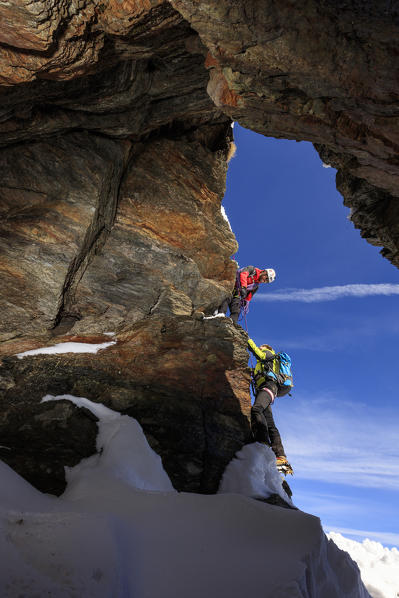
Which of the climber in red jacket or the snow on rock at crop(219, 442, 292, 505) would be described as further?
the climber in red jacket

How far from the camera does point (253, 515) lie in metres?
4.23

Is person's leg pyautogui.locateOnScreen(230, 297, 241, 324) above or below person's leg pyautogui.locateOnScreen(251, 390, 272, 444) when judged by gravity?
above

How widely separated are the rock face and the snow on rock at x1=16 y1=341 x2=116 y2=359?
282mm

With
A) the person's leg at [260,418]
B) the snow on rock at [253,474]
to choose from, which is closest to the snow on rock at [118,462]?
the snow on rock at [253,474]

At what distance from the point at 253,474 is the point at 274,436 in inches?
173

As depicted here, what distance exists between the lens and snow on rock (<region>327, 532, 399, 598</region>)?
590 inches

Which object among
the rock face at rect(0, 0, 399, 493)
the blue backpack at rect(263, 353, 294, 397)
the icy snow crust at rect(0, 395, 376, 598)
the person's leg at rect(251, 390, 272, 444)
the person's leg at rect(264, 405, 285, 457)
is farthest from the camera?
the blue backpack at rect(263, 353, 294, 397)

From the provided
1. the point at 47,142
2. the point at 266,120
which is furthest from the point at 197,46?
the point at 47,142

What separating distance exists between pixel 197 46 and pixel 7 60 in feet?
11.8

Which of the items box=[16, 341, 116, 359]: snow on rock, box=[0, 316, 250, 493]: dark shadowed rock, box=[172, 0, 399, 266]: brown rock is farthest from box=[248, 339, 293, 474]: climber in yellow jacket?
box=[172, 0, 399, 266]: brown rock

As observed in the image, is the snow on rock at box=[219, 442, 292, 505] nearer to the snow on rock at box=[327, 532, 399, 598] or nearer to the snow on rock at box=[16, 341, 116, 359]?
the snow on rock at box=[16, 341, 116, 359]

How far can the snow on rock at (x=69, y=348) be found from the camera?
28.3ft

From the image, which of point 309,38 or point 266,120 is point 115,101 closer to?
point 266,120

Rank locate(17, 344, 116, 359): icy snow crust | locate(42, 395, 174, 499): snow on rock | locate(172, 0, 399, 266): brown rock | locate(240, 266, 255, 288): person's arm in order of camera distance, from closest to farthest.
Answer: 1. locate(172, 0, 399, 266): brown rock
2. locate(42, 395, 174, 499): snow on rock
3. locate(17, 344, 116, 359): icy snow crust
4. locate(240, 266, 255, 288): person's arm
